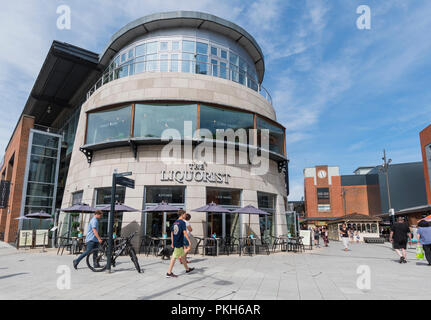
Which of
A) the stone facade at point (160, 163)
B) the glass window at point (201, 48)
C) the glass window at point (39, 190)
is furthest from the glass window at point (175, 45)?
the glass window at point (39, 190)

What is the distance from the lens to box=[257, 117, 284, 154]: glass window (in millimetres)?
18039

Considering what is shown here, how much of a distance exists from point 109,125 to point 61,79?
13.4 meters

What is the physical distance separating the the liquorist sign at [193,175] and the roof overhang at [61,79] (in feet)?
46.5

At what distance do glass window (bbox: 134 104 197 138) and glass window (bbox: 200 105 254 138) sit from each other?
0.58 m

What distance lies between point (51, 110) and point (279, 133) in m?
25.8

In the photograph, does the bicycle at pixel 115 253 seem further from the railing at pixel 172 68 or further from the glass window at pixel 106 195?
the railing at pixel 172 68

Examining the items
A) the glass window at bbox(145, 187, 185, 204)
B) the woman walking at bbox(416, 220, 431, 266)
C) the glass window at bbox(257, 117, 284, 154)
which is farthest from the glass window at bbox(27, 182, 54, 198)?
the woman walking at bbox(416, 220, 431, 266)

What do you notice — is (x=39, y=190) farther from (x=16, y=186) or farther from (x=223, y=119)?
(x=223, y=119)

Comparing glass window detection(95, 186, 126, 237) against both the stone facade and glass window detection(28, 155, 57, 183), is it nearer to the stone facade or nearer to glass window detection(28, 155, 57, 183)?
the stone facade

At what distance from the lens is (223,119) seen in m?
16.8

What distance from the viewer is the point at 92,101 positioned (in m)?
19.8

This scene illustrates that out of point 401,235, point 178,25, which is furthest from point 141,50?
point 401,235
